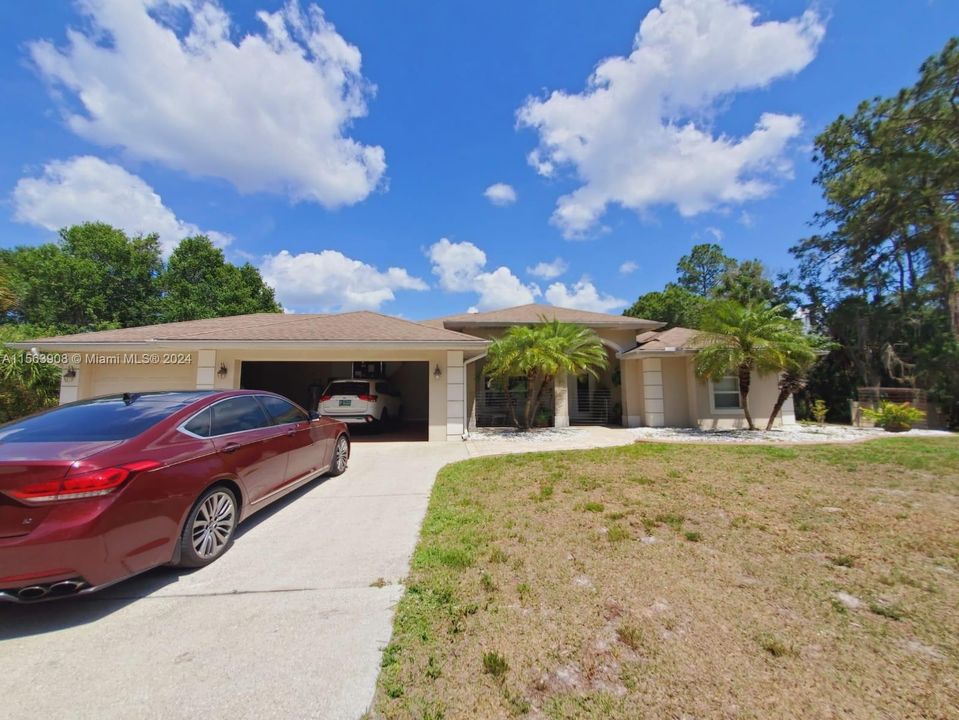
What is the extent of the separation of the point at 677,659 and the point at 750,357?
10.9m

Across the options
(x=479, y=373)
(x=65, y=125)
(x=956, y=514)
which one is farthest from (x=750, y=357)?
(x=65, y=125)

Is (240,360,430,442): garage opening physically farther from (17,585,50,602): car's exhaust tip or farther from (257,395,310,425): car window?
(17,585,50,602): car's exhaust tip

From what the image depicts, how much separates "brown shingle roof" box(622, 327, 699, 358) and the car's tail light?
495 inches

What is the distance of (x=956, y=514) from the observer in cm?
426

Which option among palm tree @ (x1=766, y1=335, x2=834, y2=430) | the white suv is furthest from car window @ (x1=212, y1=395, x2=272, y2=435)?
palm tree @ (x1=766, y1=335, x2=834, y2=430)

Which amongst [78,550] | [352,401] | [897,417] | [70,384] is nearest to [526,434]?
[352,401]

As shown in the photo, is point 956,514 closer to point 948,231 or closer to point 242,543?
point 242,543

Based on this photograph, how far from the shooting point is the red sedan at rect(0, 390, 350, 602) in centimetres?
245

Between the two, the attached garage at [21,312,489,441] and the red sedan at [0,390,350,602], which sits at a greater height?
the attached garage at [21,312,489,441]

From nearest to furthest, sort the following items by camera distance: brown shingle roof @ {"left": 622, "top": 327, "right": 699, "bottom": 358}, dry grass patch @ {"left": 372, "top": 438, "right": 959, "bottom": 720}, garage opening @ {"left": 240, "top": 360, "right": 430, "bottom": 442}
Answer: dry grass patch @ {"left": 372, "top": 438, "right": 959, "bottom": 720}
brown shingle roof @ {"left": 622, "top": 327, "right": 699, "bottom": 358}
garage opening @ {"left": 240, "top": 360, "right": 430, "bottom": 442}

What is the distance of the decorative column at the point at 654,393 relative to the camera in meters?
13.0

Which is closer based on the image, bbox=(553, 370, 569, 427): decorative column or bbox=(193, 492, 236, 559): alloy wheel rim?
bbox=(193, 492, 236, 559): alloy wheel rim

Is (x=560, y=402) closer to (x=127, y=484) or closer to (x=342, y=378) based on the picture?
(x=342, y=378)

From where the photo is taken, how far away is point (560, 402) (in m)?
13.7
